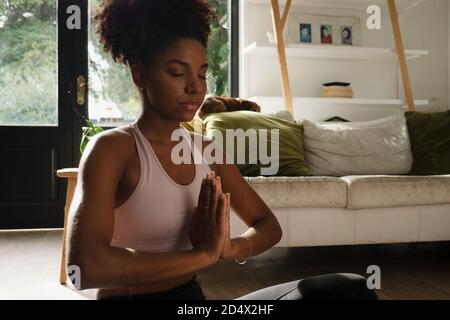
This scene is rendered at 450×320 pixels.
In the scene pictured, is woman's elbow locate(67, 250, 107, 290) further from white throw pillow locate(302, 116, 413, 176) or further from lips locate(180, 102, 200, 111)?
white throw pillow locate(302, 116, 413, 176)

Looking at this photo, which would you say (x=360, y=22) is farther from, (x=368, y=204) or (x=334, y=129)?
(x=368, y=204)

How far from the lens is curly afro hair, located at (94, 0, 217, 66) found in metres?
0.63

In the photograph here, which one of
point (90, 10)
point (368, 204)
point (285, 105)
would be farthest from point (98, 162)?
point (90, 10)

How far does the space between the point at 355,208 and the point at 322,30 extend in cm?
210

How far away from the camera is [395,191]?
91.1 inches

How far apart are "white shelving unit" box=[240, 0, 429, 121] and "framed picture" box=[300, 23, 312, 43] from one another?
11 centimetres

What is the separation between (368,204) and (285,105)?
1.49 metres

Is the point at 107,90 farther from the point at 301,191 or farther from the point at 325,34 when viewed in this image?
Answer: the point at 301,191

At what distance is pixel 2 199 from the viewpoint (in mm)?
3723

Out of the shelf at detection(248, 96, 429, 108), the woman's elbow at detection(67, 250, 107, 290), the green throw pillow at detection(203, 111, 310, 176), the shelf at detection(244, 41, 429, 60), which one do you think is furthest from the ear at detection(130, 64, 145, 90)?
the shelf at detection(244, 41, 429, 60)

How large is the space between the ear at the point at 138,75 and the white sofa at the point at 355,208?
155 centimetres

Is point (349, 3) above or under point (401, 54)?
above

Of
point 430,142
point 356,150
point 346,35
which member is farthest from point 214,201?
point 346,35

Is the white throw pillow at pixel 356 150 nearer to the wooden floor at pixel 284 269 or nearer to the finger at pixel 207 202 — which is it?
the wooden floor at pixel 284 269
